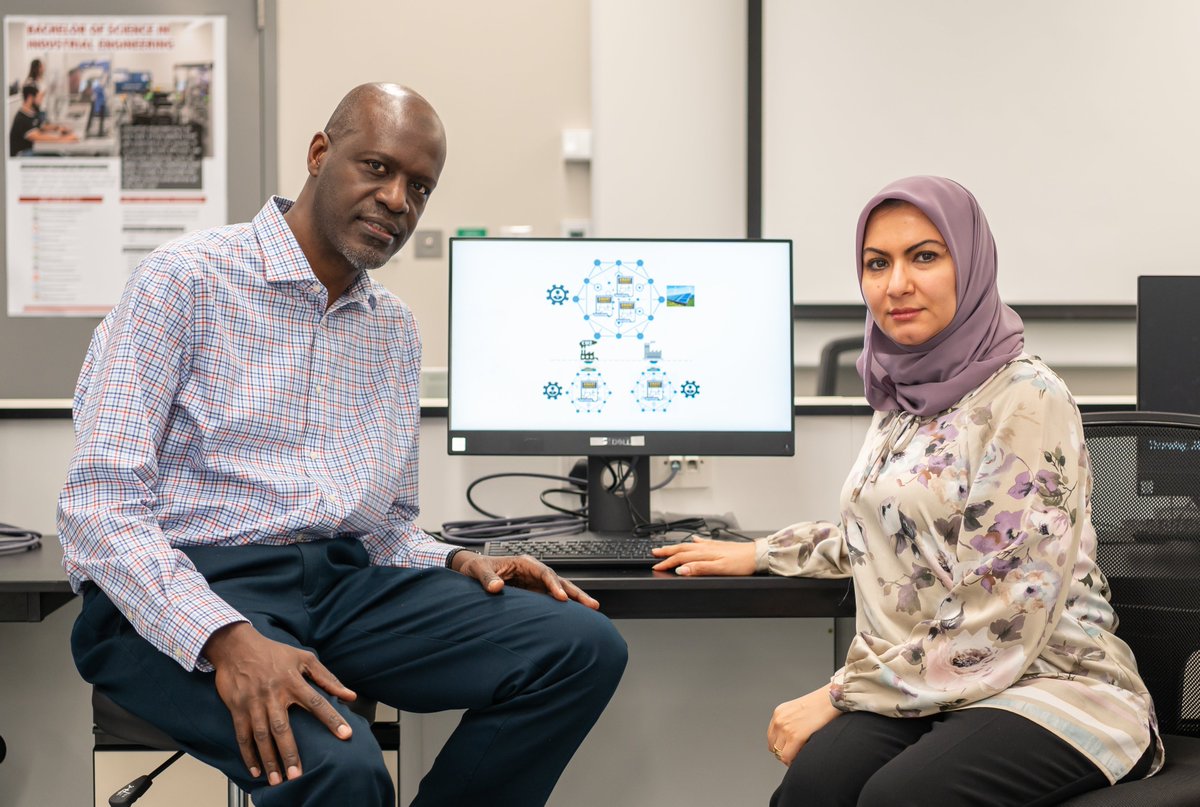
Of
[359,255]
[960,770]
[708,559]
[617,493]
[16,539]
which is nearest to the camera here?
[960,770]

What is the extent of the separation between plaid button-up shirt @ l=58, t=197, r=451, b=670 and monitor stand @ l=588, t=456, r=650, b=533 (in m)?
0.38

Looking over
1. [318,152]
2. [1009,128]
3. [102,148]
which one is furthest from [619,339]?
[102,148]

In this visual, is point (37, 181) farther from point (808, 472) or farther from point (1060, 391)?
point (1060, 391)

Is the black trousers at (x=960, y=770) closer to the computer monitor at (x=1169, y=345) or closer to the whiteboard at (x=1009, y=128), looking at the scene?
the computer monitor at (x=1169, y=345)

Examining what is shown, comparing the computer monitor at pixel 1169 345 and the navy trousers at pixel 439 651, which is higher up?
the computer monitor at pixel 1169 345

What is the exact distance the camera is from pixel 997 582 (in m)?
1.19

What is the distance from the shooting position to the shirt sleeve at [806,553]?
1.57m

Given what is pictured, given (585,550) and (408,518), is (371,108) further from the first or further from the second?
(585,550)

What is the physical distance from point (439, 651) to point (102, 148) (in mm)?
2069

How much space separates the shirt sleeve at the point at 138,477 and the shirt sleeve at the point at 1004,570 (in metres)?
0.79

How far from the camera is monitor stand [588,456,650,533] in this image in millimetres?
1872

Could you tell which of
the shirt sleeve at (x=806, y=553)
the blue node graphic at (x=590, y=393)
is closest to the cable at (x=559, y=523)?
the blue node graphic at (x=590, y=393)

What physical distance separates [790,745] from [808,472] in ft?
2.80

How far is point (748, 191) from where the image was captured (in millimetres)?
2436
